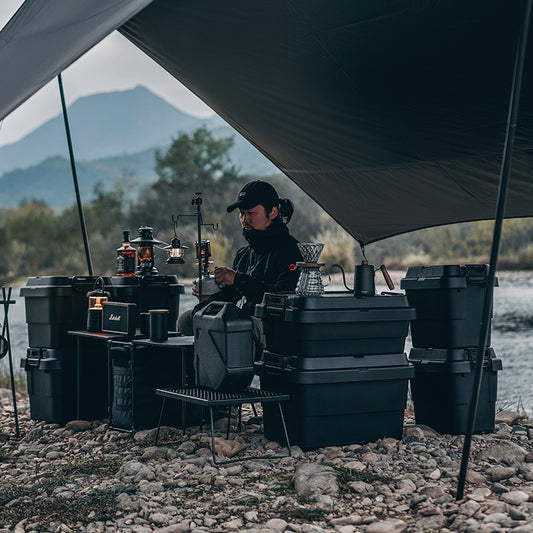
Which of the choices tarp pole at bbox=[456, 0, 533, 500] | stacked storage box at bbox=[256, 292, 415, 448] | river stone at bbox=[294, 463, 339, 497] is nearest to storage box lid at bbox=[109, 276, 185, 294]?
stacked storage box at bbox=[256, 292, 415, 448]

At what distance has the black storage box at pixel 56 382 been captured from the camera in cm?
484

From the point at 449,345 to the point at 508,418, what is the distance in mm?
945

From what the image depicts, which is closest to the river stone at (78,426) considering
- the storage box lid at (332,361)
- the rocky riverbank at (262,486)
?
the rocky riverbank at (262,486)

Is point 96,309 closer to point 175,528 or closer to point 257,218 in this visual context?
point 257,218

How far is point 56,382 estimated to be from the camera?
15.9 feet

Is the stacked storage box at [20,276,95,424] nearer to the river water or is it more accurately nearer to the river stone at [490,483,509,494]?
the river stone at [490,483,509,494]

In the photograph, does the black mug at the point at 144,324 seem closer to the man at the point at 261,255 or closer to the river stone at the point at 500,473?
→ the man at the point at 261,255

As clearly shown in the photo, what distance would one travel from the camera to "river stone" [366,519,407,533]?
9.32ft

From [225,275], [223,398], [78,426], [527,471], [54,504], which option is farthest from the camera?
[78,426]

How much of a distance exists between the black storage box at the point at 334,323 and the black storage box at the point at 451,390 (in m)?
0.40

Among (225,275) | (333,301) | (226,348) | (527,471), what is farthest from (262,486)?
(225,275)

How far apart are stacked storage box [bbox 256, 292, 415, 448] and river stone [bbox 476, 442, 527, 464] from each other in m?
0.45

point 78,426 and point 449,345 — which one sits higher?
point 449,345

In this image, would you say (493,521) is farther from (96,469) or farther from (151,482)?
(96,469)
